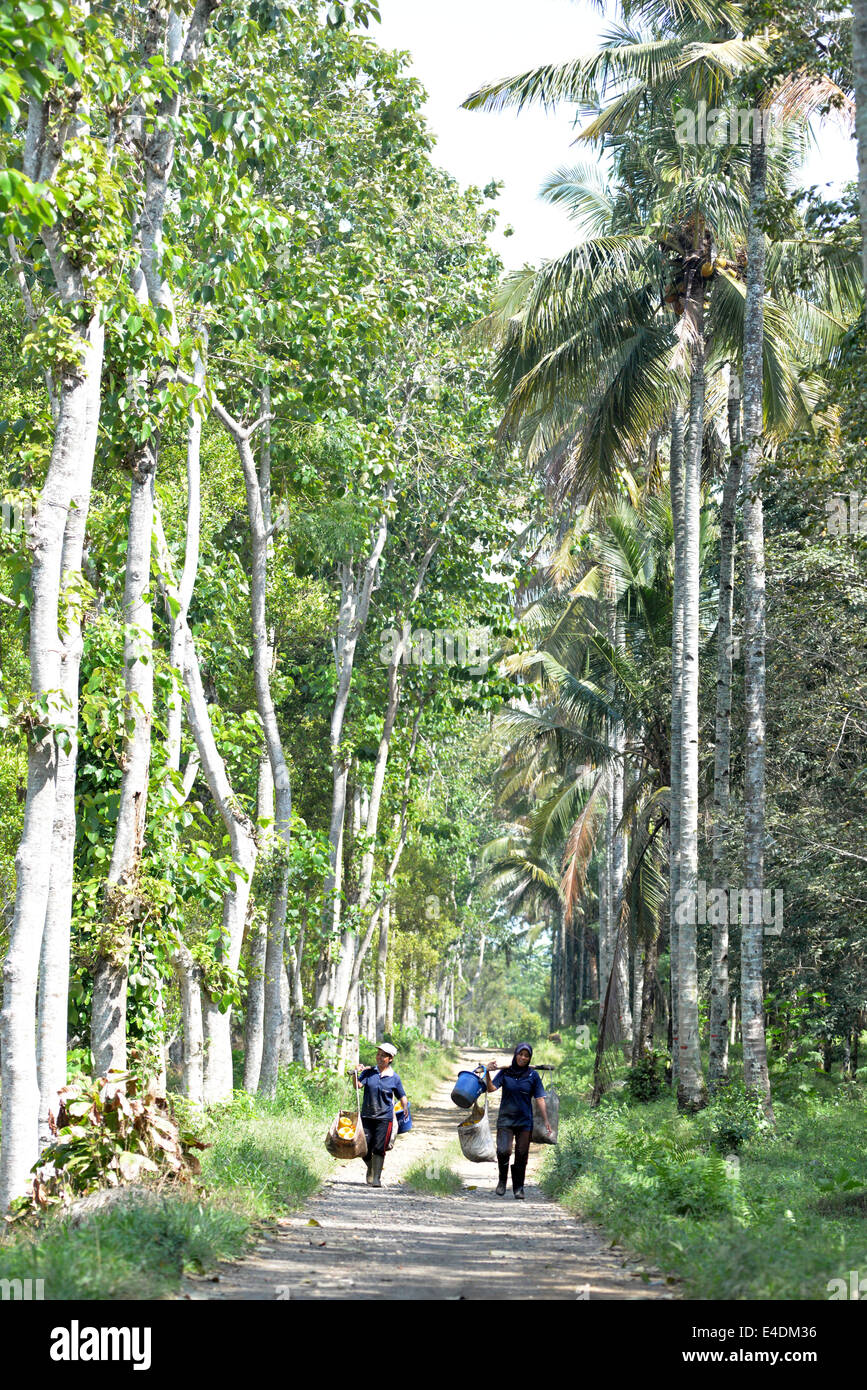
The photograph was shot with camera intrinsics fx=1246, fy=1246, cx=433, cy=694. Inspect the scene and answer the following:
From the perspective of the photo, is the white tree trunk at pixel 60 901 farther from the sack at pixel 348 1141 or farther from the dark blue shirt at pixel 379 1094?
the sack at pixel 348 1141

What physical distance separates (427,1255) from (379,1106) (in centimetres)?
477

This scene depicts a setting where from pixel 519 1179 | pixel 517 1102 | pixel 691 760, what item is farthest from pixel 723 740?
pixel 519 1179

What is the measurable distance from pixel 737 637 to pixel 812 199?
994 cm

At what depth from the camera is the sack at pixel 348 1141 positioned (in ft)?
43.8

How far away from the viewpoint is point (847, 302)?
696 inches

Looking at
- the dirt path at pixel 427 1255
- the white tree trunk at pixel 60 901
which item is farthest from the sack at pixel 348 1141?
the white tree trunk at pixel 60 901

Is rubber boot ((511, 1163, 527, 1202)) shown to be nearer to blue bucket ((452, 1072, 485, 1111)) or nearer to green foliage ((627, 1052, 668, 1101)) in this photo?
blue bucket ((452, 1072, 485, 1111))

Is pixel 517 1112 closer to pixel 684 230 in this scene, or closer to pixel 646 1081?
pixel 646 1081

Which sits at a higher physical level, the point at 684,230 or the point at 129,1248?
the point at 684,230

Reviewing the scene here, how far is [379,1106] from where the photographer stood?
42.4 feet

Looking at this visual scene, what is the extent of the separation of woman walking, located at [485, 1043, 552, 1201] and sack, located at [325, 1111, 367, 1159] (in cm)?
151
